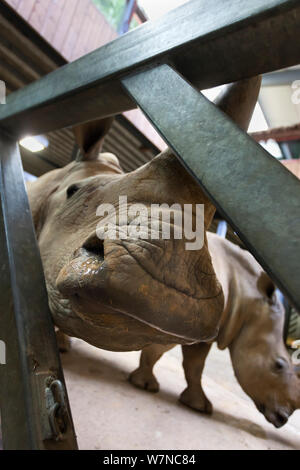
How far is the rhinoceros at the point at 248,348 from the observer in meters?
2.92

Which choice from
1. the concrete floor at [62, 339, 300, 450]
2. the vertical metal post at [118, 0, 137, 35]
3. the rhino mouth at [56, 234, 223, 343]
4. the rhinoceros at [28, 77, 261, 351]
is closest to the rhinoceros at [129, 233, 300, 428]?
the concrete floor at [62, 339, 300, 450]

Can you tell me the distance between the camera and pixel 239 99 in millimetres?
1311

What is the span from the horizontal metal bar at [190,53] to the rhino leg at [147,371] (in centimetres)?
254

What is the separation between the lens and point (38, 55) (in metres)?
3.57

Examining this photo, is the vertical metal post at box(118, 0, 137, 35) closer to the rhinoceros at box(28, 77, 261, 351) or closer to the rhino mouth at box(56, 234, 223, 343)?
the rhinoceros at box(28, 77, 261, 351)

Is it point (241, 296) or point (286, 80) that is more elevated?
point (286, 80)

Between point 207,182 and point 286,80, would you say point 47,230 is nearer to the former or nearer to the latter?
point 207,182

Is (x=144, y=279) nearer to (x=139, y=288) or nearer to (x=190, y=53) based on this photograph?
(x=139, y=288)

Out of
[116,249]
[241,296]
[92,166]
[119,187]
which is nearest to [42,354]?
[116,249]

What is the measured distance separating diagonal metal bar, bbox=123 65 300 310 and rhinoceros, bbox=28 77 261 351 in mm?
294

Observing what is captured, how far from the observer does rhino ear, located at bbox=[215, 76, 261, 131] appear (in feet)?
4.28

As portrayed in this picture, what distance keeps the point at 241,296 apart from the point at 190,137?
2.65 m

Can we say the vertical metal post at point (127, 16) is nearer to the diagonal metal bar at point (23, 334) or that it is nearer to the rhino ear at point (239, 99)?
the diagonal metal bar at point (23, 334)

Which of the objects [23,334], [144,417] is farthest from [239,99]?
[144,417]
